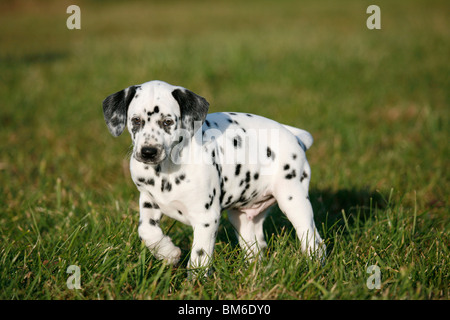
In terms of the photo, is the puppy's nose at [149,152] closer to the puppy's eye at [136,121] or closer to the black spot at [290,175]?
the puppy's eye at [136,121]

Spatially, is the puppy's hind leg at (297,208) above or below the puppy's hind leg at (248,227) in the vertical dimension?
above

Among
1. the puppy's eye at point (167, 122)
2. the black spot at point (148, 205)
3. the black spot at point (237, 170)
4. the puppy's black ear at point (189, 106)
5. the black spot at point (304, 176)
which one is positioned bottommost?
the black spot at point (148, 205)

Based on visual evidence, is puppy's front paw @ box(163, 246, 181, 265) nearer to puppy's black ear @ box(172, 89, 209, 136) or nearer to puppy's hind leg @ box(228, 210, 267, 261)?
puppy's hind leg @ box(228, 210, 267, 261)

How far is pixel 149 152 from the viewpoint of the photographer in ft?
10.7

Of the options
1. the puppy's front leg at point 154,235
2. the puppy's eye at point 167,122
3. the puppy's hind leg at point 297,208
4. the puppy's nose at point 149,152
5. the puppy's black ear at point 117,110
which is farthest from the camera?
the puppy's hind leg at point 297,208

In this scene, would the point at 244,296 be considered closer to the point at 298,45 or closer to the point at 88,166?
the point at 88,166

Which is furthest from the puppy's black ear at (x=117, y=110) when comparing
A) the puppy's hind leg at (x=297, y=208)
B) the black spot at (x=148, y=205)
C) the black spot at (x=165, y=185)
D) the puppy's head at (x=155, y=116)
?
the puppy's hind leg at (x=297, y=208)

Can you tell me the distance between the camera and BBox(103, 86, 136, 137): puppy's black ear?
11.6 feet

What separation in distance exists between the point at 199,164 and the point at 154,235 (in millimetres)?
657

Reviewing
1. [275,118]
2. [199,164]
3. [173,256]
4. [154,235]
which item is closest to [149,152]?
[199,164]

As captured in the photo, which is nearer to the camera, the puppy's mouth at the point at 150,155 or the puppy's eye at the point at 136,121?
the puppy's mouth at the point at 150,155

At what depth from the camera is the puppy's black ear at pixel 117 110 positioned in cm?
353
